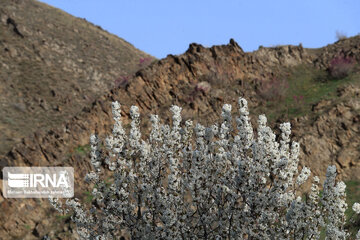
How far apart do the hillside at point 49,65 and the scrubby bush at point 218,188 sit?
26.4 m

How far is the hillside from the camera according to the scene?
4425 cm

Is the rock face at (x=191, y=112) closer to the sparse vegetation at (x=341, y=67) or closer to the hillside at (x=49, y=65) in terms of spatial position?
the sparse vegetation at (x=341, y=67)

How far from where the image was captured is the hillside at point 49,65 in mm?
44250

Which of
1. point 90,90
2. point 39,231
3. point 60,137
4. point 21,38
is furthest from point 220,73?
point 21,38

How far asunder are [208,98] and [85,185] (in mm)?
9074

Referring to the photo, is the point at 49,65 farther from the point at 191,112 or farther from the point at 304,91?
the point at 304,91

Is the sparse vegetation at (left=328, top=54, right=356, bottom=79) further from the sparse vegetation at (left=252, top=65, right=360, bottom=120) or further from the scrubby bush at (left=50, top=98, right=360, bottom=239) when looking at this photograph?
the scrubby bush at (left=50, top=98, right=360, bottom=239)

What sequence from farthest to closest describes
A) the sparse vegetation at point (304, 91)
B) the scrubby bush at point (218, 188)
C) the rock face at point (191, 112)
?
1. the sparse vegetation at point (304, 91)
2. the rock face at point (191, 112)
3. the scrubby bush at point (218, 188)

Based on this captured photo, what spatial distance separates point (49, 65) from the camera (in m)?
54.5

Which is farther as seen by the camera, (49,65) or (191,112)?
(49,65)

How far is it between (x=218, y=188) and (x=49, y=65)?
47968 millimetres

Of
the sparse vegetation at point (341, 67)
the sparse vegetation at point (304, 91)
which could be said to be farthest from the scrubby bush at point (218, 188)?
the sparse vegetation at point (341, 67)

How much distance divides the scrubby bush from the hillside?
86.5 feet

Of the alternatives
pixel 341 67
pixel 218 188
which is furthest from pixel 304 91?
pixel 218 188
